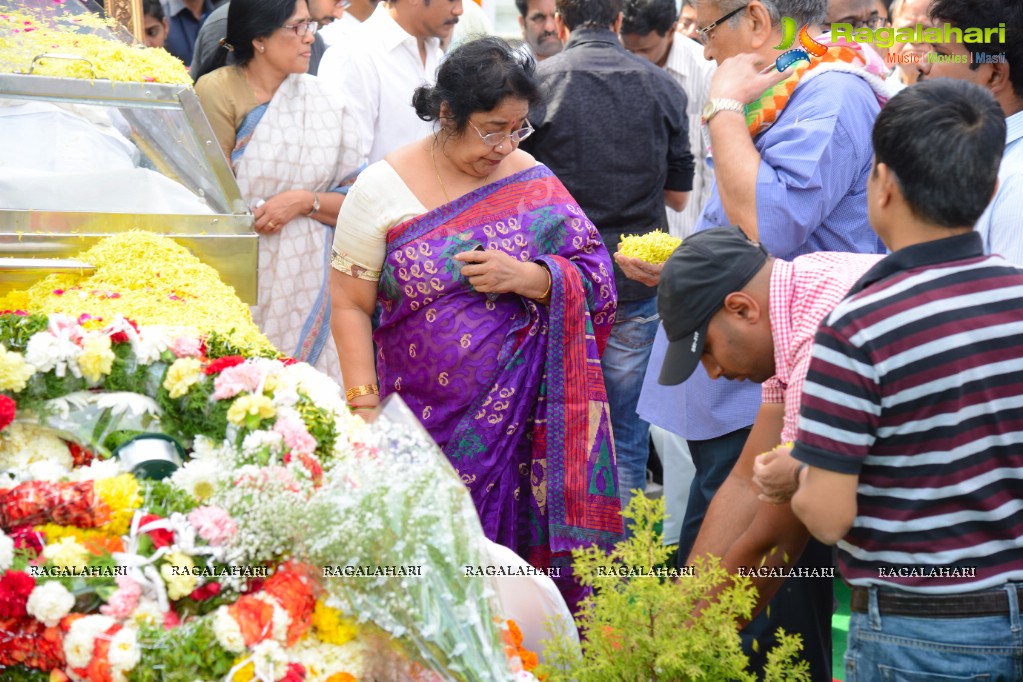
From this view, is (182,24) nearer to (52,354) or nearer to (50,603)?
(52,354)

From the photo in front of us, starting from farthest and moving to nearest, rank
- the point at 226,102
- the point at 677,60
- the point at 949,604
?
the point at 677,60, the point at 226,102, the point at 949,604

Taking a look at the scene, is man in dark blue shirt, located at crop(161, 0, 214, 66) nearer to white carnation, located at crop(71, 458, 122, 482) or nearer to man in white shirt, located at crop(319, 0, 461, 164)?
man in white shirt, located at crop(319, 0, 461, 164)

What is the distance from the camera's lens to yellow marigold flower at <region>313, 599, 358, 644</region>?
5.32 feet

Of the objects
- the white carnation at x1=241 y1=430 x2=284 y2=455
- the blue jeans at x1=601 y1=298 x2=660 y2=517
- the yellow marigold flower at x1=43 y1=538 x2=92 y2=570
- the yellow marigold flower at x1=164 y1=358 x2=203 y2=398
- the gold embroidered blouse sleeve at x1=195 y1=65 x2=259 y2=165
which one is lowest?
the blue jeans at x1=601 y1=298 x2=660 y2=517

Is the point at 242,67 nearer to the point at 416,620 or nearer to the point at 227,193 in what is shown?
the point at 227,193

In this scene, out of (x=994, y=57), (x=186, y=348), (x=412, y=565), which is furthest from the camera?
(x=994, y=57)

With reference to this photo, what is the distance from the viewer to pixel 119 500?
5.98 feet

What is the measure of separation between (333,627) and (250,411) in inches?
22.1

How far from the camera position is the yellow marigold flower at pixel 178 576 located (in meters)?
1.68

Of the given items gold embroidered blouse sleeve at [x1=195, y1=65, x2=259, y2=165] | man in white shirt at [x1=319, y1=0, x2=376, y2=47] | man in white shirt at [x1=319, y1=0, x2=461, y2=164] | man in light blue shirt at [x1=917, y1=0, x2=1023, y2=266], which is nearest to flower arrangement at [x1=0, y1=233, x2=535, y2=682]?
man in light blue shirt at [x1=917, y1=0, x2=1023, y2=266]

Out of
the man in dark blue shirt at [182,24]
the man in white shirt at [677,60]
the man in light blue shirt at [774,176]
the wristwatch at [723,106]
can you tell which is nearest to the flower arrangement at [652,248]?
the man in light blue shirt at [774,176]

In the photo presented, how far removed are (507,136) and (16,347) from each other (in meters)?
1.39

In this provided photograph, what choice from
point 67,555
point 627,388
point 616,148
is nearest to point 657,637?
point 67,555

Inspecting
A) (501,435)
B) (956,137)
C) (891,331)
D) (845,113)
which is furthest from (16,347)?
(845,113)
